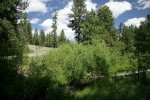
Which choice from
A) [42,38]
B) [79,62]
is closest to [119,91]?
[79,62]

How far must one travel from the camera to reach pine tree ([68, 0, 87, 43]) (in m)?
52.1

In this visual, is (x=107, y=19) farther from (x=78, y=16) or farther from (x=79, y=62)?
(x=79, y=62)

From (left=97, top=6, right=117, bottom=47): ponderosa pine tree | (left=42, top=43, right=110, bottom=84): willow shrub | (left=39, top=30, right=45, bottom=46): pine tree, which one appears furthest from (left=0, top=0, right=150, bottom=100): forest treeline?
(left=39, top=30, right=45, bottom=46): pine tree

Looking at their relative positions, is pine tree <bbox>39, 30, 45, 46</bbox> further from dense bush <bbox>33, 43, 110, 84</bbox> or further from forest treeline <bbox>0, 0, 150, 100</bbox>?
dense bush <bbox>33, 43, 110, 84</bbox>

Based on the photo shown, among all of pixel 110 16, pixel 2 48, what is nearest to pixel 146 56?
pixel 2 48

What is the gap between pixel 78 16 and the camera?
53688 mm

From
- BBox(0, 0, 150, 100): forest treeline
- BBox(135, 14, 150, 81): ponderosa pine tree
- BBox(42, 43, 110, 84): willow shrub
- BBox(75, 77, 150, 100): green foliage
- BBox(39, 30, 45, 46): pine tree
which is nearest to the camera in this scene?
BBox(75, 77, 150, 100): green foliage

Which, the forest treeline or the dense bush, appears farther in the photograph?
the dense bush

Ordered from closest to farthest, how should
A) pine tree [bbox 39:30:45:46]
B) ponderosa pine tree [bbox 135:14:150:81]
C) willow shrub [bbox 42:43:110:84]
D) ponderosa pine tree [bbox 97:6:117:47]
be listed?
ponderosa pine tree [bbox 135:14:150:81], willow shrub [bbox 42:43:110:84], ponderosa pine tree [bbox 97:6:117:47], pine tree [bbox 39:30:45:46]

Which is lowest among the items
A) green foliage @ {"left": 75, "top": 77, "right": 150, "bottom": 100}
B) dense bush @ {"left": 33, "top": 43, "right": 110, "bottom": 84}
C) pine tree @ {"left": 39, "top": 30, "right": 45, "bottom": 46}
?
green foliage @ {"left": 75, "top": 77, "right": 150, "bottom": 100}

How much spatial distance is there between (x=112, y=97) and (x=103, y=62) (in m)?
8.59

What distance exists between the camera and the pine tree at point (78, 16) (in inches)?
2053

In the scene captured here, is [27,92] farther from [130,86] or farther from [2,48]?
[130,86]

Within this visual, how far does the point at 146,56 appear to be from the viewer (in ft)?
60.3
